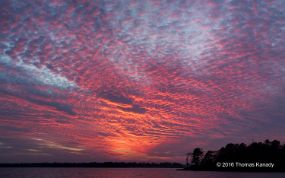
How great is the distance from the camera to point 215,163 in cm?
19962

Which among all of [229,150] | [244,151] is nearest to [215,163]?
[229,150]

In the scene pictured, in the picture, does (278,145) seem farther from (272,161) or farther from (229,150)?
(229,150)

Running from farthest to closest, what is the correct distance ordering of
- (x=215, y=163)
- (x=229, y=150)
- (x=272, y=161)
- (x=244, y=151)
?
(x=215, y=163) → (x=229, y=150) → (x=244, y=151) → (x=272, y=161)

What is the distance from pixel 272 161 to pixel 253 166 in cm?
1130

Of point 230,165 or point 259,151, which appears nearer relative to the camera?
point 259,151

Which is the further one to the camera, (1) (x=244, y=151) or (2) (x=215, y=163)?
(2) (x=215, y=163)

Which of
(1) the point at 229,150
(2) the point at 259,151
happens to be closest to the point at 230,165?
(1) the point at 229,150

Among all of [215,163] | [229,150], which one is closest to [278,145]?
[229,150]

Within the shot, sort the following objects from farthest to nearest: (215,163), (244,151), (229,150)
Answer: (215,163)
(229,150)
(244,151)

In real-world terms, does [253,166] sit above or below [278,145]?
below

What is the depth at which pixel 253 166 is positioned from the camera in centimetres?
16575

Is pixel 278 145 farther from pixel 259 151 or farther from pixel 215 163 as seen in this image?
pixel 215 163

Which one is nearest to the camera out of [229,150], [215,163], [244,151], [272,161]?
[272,161]

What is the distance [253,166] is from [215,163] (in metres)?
37.1
